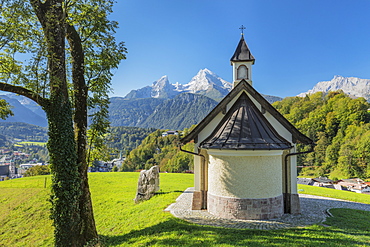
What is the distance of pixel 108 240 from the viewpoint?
9188mm

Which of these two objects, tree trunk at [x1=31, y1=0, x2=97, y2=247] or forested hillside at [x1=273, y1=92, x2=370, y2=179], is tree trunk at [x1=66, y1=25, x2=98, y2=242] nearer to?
tree trunk at [x1=31, y1=0, x2=97, y2=247]

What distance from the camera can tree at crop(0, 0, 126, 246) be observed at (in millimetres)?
7926

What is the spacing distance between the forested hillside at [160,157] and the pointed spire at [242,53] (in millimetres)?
54313

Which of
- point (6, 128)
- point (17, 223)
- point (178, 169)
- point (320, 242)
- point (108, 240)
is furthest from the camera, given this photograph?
point (6, 128)

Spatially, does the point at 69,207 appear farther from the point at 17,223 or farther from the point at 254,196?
the point at 17,223

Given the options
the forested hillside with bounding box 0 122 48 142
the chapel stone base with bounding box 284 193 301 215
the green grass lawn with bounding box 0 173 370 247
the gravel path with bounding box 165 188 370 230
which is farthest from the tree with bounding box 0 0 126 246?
the forested hillside with bounding box 0 122 48 142

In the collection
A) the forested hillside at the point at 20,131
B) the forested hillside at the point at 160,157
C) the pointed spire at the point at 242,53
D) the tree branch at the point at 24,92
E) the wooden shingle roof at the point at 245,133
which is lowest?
the forested hillside at the point at 160,157

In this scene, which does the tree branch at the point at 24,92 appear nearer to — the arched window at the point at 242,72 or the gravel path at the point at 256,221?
the gravel path at the point at 256,221

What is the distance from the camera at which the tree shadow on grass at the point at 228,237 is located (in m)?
7.18

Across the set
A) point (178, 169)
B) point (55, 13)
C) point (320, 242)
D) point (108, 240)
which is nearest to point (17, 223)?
point (108, 240)

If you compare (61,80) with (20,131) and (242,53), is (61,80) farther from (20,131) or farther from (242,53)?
(20,131)

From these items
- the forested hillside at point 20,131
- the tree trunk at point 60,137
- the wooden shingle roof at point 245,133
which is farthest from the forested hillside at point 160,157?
the forested hillside at point 20,131

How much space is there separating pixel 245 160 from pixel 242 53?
20.1 feet

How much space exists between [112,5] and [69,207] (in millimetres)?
8020
